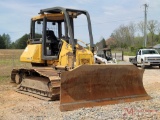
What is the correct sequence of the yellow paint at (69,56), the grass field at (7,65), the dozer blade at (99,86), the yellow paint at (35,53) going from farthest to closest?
the grass field at (7,65) < the yellow paint at (35,53) < the yellow paint at (69,56) < the dozer blade at (99,86)

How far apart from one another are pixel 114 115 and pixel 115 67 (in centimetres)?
216

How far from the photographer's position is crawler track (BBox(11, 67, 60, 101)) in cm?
879

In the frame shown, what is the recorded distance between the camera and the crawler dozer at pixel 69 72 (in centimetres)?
802

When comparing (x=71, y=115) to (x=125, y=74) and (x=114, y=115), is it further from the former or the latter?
(x=125, y=74)

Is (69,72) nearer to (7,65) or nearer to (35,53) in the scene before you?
(35,53)

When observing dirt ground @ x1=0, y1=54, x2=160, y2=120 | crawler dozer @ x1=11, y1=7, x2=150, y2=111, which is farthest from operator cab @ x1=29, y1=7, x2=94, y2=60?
dirt ground @ x1=0, y1=54, x2=160, y2=120

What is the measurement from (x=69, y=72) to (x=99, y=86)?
1093 mm

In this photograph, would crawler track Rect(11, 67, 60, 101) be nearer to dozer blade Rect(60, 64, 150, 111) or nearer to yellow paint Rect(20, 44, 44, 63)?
yellow paint Rect(20, 44, 44, 63)

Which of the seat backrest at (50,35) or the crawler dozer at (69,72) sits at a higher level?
the seat backrest at (50,35)

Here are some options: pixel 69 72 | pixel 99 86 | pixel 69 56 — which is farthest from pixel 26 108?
pixel 69 56

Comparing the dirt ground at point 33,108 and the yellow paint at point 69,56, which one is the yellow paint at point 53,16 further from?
the dirt ground at point 33,108

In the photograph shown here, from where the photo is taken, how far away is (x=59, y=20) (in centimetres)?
1032

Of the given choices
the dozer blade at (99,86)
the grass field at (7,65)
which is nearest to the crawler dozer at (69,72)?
the dozer blade at (99,86)

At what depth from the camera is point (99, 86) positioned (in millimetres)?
8461
